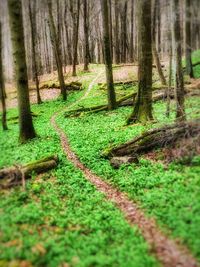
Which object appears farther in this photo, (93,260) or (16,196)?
(16,196)

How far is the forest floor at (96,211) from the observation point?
6.46 m

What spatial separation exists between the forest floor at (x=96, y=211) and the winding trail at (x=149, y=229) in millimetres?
20

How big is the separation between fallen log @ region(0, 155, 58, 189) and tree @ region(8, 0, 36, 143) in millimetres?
3695

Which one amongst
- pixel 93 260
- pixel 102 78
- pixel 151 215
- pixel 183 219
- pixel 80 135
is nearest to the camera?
pixel 93 260

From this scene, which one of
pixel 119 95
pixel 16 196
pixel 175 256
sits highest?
pixel 119 95

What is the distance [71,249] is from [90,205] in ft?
6.34

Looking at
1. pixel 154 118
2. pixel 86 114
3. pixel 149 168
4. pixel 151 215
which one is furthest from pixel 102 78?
pixel 151 215

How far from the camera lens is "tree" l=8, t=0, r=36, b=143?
43.3 ft

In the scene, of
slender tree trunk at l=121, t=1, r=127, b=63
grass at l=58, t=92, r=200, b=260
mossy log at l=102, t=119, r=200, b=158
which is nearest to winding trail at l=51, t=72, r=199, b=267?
grass at l=58, t=92, r=200, b=260

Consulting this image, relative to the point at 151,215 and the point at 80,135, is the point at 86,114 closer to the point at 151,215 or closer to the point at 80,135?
the point at 80,135

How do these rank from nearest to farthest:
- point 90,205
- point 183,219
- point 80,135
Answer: point 183,219, point 90,205, point 80,135

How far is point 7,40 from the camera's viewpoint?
67.6 m

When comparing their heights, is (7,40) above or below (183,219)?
above

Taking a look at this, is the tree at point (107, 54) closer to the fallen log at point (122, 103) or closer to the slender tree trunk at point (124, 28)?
the fallen log at point (122, 103)
